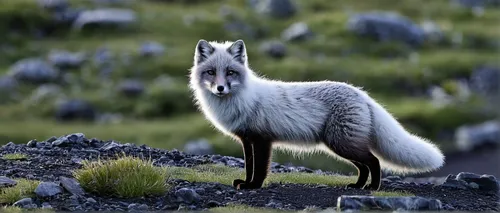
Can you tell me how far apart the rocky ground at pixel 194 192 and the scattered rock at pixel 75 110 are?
36.1 meters

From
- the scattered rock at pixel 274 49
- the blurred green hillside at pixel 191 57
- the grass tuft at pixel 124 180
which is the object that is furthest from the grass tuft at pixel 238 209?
the scattered rock at pixel 274 49

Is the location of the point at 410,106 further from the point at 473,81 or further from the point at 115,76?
the point at 115,76

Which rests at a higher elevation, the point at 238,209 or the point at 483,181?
the point at 483,181

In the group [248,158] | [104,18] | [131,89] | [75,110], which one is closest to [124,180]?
[248,158]

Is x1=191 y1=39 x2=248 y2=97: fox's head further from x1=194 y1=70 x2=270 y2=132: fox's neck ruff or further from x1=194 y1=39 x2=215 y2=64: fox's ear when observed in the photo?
x1=194 y1=70 x2=270 y2=132: fox's neck ruff

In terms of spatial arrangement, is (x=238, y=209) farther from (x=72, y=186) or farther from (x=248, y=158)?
(x=72, y=186)

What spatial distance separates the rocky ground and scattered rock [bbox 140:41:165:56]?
45463mm

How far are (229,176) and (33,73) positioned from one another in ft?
150

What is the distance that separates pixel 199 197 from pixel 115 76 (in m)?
48.3

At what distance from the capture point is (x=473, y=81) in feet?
214

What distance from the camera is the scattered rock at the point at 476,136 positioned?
54875 mm

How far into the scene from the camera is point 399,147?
16844 mm

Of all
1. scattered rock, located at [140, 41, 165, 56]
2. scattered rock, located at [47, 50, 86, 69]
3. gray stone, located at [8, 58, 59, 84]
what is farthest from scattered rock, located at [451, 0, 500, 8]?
gray stone, located at [8, 58, 59, 84]

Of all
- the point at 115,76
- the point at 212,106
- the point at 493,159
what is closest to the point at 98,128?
the point at 115,76
